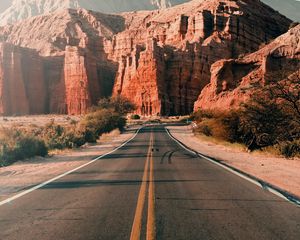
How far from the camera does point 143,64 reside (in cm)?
11312

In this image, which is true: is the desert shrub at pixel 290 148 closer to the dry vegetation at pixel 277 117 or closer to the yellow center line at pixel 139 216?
the dry vegetation at pixel 277 117

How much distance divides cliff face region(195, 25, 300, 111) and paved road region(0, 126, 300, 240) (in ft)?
86.2

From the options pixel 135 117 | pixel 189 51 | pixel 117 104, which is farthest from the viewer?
pixel 189 51

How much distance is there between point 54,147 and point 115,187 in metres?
19.1

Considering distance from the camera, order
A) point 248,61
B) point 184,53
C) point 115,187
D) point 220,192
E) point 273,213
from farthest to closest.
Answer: point 184,53
point 248,61
point 115,187
point 220,192
point 273,213

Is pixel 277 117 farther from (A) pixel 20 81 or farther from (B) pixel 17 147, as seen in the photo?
(A) pixel 20 81

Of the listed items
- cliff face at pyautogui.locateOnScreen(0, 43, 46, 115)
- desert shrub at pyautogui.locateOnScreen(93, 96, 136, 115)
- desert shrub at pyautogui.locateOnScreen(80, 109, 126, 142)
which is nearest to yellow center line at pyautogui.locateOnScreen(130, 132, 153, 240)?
desert shrub at pyautogui.locateOnScreen(80, 109, 126, 142)

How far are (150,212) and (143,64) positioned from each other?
107m

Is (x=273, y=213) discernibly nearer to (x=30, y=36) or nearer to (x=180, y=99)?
(x=180, y=99)

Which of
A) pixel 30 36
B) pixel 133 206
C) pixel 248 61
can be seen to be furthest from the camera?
pixel 30 36

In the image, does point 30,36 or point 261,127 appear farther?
point 30,36

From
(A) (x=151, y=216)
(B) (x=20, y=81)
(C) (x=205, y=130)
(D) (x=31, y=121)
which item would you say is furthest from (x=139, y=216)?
(B) (x=20, y=81)

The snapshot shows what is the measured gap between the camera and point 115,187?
1129 centimetres

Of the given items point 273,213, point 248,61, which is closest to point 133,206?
point 273,213
